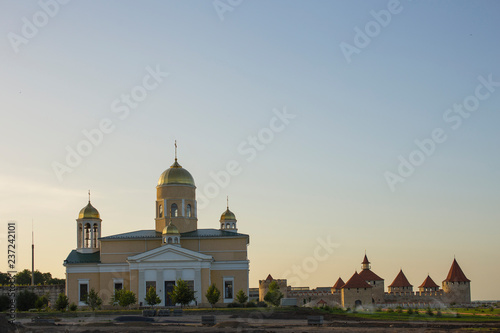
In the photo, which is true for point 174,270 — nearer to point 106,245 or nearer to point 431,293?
point 106,245

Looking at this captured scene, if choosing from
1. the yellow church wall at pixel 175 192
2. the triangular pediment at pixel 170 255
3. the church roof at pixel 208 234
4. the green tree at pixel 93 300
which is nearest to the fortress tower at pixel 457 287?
the church roof at pixel 208 234

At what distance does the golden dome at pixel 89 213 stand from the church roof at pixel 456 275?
1839 inches

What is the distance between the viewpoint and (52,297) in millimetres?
75875

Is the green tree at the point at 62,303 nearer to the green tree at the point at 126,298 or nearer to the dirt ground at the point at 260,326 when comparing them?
the green tree at the point at 126,298

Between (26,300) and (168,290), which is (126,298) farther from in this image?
(26,300)

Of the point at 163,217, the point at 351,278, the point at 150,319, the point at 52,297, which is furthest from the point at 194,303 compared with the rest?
the point at 351,278

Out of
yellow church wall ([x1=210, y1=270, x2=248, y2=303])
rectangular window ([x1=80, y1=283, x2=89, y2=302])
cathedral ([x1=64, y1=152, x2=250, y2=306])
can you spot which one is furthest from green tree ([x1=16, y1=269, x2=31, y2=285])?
yellow church wall ([x1=210, y1=270, x2=248, y2=303])

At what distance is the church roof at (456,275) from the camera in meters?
92.8

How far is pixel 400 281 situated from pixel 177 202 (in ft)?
142

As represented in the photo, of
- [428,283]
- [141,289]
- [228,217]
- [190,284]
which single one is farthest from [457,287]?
[141,289]

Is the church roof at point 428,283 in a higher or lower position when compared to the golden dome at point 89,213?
lower

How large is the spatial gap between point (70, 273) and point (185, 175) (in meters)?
13.5

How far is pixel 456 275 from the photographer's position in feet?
306

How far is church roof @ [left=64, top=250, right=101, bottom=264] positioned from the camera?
6600 cm
